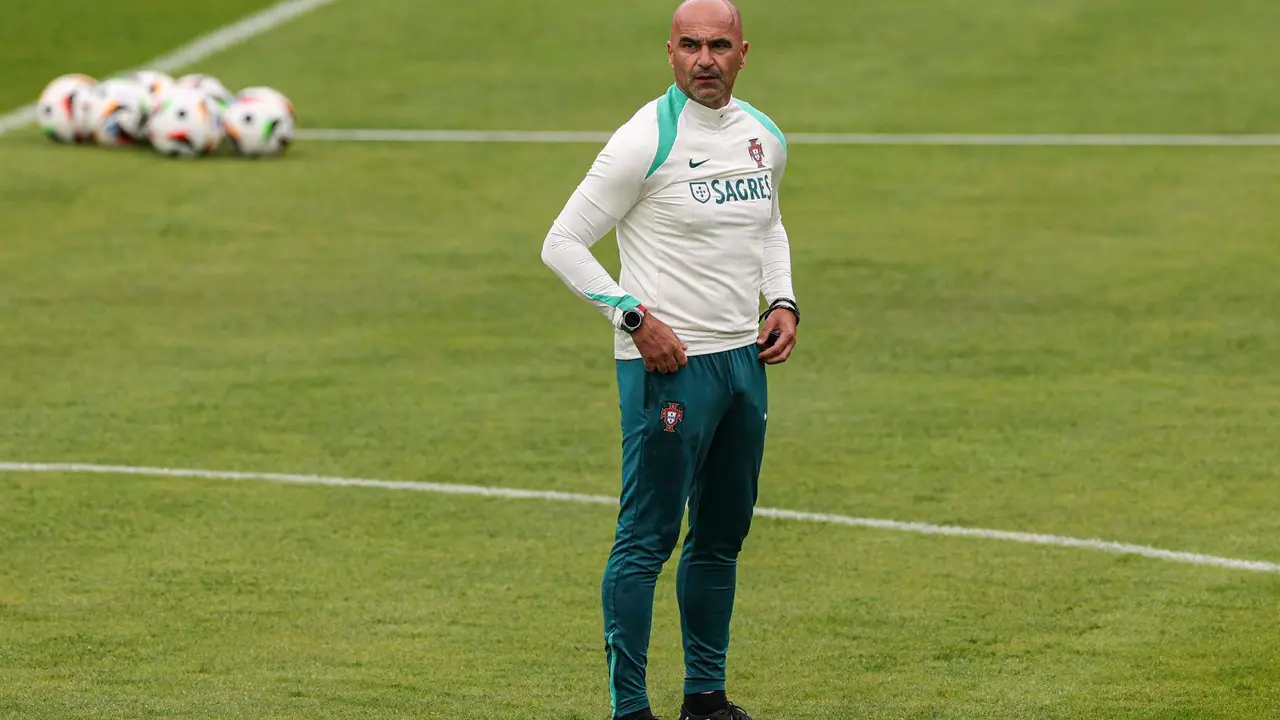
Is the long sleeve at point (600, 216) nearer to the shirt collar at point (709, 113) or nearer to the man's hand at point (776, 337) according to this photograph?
the shirt collar at point (709, 113)

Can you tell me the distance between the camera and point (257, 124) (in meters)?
19.5

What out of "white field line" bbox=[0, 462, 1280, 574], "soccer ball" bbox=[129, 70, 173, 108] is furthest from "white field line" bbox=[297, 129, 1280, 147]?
"white field line" bbox=[0, 462, 1280, 574]

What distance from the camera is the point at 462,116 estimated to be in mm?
21391

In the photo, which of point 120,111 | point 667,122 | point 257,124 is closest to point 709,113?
point 667,122

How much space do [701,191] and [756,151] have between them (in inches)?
11.6

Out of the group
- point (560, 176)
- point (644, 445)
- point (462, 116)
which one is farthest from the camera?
point (462, 116)

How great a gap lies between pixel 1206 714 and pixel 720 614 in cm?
183

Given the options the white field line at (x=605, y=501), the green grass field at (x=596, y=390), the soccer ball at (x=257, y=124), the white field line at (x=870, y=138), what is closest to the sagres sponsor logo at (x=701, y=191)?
the green grass field at (x=596, y=390)

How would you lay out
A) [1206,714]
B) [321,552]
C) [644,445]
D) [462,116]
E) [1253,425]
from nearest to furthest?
[644,445] < [1206,714] < [321,552] < [1253,425] < [462,116]

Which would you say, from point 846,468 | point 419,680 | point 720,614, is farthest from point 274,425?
point 720,614

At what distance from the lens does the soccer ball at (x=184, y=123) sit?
19.4 metres

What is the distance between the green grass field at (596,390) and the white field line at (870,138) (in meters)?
0.31

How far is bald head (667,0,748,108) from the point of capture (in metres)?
6.79

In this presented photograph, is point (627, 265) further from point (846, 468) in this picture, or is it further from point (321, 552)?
point (846, 468)
